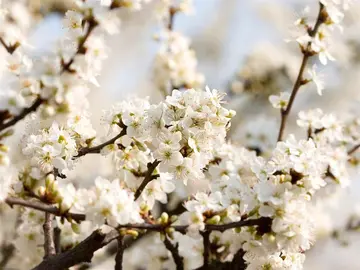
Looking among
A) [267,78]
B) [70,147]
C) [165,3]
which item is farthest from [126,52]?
[70,147]

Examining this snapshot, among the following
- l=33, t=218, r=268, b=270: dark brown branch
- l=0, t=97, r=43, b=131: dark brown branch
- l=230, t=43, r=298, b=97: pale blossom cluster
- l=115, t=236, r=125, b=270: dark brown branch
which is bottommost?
l=33, t=218, r=268, b=270: dark brown branch

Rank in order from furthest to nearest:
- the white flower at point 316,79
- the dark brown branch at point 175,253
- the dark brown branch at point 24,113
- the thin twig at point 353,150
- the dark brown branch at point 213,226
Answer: the thin twig at point 353,150 < the white flower at point 316,79 < the dark brown branch at point 175,253 < the dark brown branch at point 213,226 < the dark brown branch at point 24,113

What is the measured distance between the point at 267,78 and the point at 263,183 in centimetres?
135

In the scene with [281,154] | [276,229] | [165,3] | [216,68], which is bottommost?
[276,229]

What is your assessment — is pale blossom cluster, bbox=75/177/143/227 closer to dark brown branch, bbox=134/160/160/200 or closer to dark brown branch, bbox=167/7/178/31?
dark brown branch, bbox=134/160/160/200

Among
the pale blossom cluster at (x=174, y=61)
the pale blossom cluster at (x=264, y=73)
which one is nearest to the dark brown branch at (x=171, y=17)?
the pale blossom cluster at (x=174, y=61)

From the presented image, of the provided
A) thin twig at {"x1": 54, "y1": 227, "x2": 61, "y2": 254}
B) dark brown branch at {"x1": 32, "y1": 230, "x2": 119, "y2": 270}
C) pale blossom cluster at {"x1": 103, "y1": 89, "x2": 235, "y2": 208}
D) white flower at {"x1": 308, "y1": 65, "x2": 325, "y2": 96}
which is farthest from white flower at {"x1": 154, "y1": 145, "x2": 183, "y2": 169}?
white flower at {"x1": 308, "y1": 65, "x2": 325, "y2": 96}

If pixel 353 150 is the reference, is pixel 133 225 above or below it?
below

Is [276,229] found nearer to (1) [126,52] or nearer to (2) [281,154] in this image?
(2) [281,154]

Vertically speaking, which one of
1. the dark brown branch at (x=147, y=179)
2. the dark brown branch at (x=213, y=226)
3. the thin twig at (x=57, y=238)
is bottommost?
the dark brown branch at (x=213, y=226)

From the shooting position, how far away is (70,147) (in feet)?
2.78

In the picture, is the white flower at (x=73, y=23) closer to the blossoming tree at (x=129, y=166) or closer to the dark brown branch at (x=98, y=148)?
the blossoming tree at (x=129, y=166)

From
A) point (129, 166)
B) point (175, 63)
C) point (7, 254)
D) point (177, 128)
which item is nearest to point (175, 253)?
point (129, 166)

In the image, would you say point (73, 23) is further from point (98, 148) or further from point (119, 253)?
point (119, 253)
